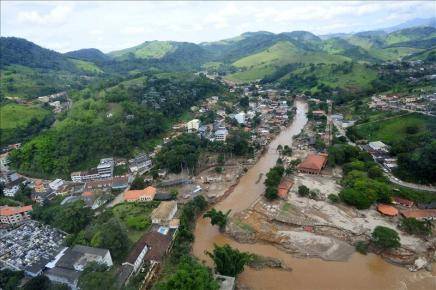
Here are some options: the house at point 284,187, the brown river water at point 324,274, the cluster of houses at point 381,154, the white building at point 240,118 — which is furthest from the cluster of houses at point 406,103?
the brown river water at point 324,274

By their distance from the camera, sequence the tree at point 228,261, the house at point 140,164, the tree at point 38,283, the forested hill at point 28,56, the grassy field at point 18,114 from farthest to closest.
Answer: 1. the forested hill at point 28,56
2. the grassy field at point 18,114
3. the house at point 140,164
4. the tree at point 228,261
5. the tree at point 38,283

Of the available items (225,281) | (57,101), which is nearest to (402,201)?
(225,281)

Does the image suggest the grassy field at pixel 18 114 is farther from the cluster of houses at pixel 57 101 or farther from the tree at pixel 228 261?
the tree at pixel 228 261

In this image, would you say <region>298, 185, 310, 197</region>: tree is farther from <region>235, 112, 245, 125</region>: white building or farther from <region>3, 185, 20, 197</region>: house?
<region>3, 185, 20, 197</region>: house

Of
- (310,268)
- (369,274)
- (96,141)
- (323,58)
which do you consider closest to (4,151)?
(96,141)

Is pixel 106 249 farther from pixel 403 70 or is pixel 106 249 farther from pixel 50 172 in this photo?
pixel 403 70

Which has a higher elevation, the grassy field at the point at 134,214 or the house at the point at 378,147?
the grassy field at the point at 134,214

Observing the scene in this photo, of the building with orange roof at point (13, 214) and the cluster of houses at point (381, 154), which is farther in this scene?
the cluster of houses at point (381, 154)

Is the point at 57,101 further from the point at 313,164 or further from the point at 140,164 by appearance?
the point at 313,164
